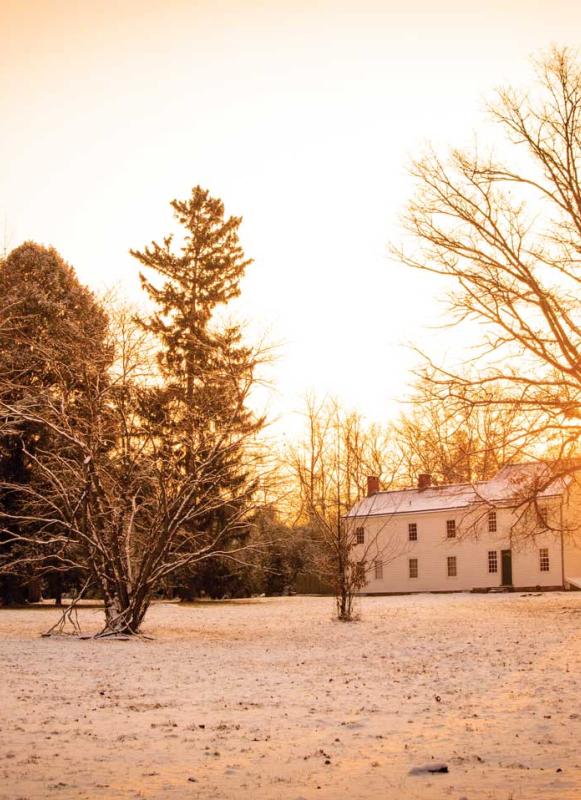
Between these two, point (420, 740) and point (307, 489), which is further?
point (307, 489)

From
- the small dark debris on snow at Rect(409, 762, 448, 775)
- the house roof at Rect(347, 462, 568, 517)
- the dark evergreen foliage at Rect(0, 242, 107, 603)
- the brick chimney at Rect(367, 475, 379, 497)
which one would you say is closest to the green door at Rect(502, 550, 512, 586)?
the house roof at Rect(347, 462, 568, 517)

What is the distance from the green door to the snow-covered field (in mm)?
27148

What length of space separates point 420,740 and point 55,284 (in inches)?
1153

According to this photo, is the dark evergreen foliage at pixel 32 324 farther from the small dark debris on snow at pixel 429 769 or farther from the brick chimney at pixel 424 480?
the small dark debris on snow at pixel 429 769

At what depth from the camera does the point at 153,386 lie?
2362 centimetres

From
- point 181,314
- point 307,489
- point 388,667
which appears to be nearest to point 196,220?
point 181,314

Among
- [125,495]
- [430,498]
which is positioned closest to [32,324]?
[125,495]

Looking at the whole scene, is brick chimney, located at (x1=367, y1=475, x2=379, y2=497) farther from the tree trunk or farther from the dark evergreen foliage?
the tree trunk

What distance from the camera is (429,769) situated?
263 inches

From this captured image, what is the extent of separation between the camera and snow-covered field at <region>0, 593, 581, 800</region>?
6.34 metres

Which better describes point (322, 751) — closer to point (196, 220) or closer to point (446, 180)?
point (446, 180)

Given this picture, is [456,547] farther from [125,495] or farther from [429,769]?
[429,769]

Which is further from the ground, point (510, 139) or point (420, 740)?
point (510, 139)

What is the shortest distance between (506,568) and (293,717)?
37067 mm
